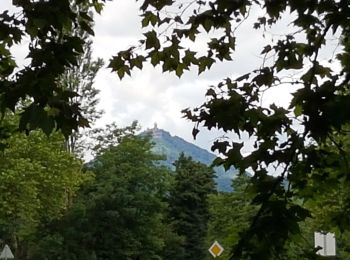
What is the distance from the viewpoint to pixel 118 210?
45281 millimetres

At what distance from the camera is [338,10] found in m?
4.68

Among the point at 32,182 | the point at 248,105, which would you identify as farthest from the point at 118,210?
the point at 248,105

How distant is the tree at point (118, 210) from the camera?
43.7 m

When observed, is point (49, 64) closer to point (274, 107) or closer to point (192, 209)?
point (274, 107)

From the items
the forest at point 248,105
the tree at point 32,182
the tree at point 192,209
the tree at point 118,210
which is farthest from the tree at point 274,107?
the tree at point 192,209

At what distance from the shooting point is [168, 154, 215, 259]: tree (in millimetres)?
59031

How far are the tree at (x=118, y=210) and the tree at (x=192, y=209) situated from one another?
11.1 meters

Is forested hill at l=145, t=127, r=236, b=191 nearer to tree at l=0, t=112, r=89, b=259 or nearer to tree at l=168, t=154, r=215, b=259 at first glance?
tree at l=168, t=154, r=215, b=259

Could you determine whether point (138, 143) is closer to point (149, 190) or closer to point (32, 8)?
point (149, 190)

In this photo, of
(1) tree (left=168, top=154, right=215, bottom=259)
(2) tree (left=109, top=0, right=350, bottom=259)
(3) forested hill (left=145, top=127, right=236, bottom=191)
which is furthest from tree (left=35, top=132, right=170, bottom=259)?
(2) tree (left=109, top=0, right=350, bottom=259)

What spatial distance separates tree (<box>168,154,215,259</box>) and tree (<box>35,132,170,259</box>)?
11.1 meters

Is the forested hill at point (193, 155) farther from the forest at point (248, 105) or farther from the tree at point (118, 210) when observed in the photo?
the tree at point (118, 210)

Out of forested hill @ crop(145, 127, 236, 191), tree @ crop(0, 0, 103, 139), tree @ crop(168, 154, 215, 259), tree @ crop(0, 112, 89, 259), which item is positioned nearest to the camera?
tree @ crop(0, 0, 103, 139)

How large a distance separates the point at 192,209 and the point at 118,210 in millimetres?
15589
